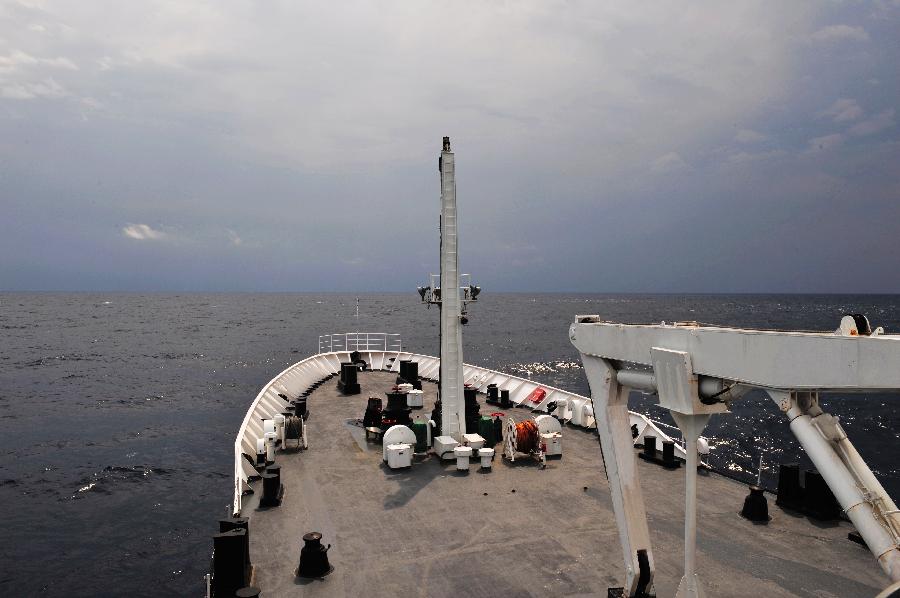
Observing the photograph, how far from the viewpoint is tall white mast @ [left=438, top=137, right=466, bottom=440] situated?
20.2 meters

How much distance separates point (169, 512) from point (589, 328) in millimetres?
26221

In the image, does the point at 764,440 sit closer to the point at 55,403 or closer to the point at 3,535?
the point at 3,535

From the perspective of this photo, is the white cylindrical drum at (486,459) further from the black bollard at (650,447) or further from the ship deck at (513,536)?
the black bollard at (650,447)

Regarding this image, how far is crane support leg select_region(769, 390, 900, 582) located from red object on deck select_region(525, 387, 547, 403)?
21848mm

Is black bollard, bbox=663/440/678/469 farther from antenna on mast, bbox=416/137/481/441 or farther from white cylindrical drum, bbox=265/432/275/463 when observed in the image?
white cylindrical drum, bbox=265/432/275/463

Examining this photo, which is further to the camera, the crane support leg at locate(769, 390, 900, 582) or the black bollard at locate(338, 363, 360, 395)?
the black bollard at locate(338, 363, 360, 395)

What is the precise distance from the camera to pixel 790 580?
11.4 metres

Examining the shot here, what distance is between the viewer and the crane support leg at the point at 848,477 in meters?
5.32

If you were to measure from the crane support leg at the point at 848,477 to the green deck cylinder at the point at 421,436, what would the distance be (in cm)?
1530

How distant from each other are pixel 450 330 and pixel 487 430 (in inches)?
160

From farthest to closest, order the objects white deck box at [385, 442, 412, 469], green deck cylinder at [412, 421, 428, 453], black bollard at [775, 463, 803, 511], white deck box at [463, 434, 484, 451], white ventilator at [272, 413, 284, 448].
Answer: white ventilator at [272, 413, 284, 448] → green deck cylinder at [412, 421, 428, 453] → white deck box at [463, 434, 484, 451] → white deck box at [385, 442, 412, 469] → black bollard at [775, 463, 803, 511]

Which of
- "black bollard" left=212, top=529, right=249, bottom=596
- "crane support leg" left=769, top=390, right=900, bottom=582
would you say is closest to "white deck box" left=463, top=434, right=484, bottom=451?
"black bollard" left=212, top=529, right=249, bottom=596

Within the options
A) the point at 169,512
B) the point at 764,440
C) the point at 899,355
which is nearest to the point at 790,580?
the point at 899,355

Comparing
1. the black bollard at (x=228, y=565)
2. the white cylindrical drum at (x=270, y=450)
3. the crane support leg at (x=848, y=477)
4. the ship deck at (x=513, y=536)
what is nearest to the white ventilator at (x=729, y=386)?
the crane support leg at (x=848, y=477)
